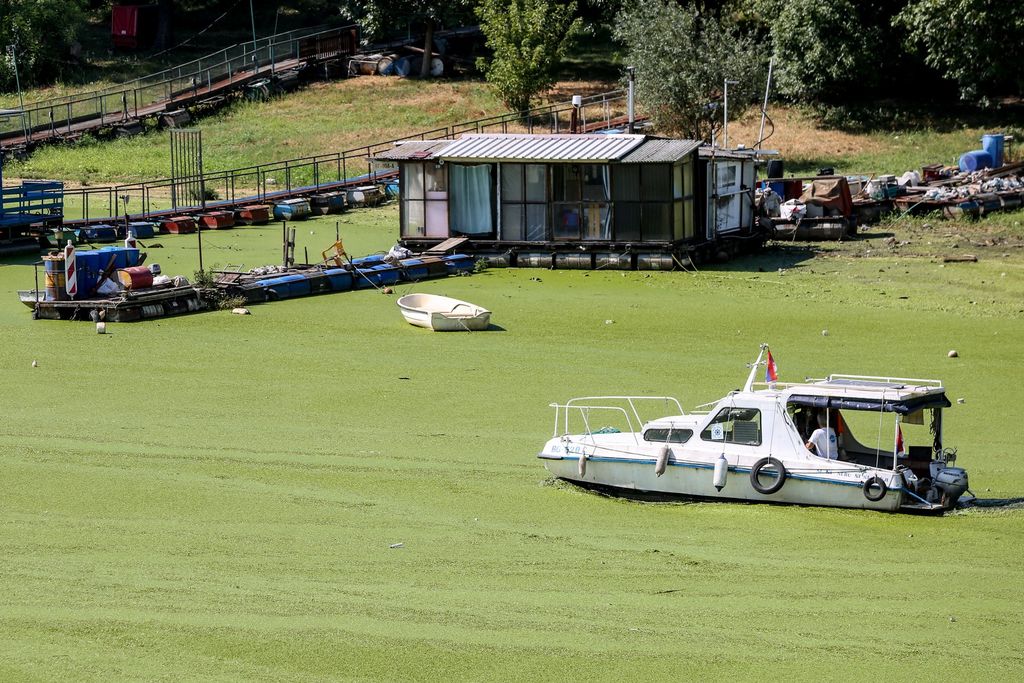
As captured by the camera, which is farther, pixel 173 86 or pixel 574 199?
pixel 173 86

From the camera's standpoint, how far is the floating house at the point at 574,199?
122 feet

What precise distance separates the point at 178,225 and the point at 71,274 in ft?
45.4

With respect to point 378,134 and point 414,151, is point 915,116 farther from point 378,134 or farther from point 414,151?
point 414,151

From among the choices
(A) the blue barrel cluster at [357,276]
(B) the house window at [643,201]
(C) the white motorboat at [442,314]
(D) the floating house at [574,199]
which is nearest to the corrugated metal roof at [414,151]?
(D) the floating house at [574,199]

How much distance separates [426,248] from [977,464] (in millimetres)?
22850

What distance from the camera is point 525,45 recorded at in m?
58.2

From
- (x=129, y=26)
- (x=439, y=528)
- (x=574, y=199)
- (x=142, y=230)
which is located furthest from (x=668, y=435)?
(x=129, y=26)

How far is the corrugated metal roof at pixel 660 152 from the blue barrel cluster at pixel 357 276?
5.13 meters

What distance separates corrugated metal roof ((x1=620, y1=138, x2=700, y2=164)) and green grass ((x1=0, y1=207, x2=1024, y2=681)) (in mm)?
9076

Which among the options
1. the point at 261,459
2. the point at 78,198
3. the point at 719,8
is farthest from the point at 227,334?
the point at 719,8

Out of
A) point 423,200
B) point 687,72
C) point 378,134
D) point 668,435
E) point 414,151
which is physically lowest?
point 668,435

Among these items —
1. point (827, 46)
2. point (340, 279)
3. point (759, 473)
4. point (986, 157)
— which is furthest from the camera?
point (827, 46)

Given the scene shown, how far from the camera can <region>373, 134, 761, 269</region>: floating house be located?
37.3 m

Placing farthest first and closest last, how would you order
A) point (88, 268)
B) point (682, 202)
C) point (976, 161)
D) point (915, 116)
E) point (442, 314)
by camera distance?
point (915, 116) < point (976, 161) < point (682, 202) < point (88, 268) < point (442, 314)
